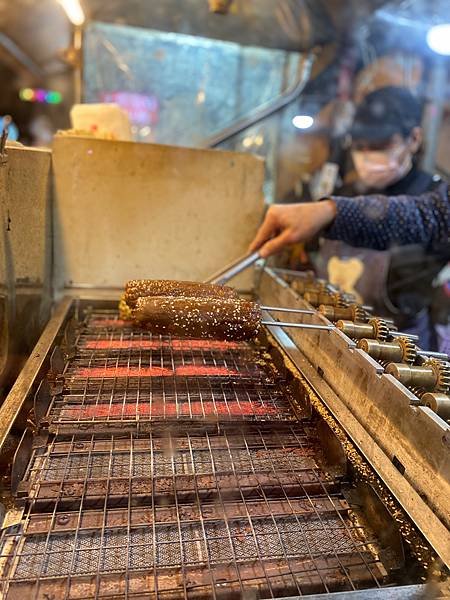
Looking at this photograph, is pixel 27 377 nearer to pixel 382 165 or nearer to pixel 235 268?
pixel 235 268

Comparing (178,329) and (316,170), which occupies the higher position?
(316,170)

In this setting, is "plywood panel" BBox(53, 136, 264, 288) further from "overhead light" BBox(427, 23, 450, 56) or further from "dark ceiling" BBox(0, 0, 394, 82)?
"overhead light" BBox(427, 23, 450, 56)

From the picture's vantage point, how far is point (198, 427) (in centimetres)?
154

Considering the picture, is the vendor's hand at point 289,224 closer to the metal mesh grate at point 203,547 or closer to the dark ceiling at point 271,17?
the metal mesh grate at point 203,547

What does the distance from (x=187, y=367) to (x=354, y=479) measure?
2.75 ft

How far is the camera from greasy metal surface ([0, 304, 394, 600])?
1031 millimetres

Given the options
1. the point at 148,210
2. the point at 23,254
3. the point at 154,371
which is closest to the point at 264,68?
the point at 148,210

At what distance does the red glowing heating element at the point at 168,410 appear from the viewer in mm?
1573

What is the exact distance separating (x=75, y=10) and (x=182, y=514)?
13.5ft

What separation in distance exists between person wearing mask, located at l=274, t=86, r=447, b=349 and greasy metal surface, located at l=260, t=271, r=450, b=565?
6.70 feet

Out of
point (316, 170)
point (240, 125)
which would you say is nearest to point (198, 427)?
point (240, 125)

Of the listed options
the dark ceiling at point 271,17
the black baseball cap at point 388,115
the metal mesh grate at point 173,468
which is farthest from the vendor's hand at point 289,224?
the dark ceiling at point 271,17

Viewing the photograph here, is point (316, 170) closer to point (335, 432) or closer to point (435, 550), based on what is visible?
point (335, 432)

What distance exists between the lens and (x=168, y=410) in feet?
5.31
